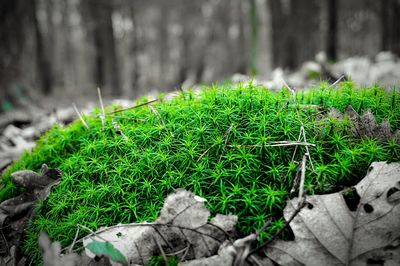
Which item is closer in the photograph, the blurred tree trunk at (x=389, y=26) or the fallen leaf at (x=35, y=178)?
the fallen leaf at (x=35, y=178)

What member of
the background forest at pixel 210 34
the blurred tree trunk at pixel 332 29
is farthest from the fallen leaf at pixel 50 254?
the blurred tree trunk at pixel 332 29

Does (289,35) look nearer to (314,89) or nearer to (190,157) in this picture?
(314,89)

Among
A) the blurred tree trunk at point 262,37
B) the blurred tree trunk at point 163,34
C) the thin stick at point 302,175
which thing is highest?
the blurred tree trunk at point 163,34

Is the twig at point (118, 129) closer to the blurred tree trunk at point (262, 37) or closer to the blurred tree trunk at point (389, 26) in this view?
the blurred tree trunk at point (262, 37)

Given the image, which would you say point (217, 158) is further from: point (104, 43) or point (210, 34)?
point (210, 34)

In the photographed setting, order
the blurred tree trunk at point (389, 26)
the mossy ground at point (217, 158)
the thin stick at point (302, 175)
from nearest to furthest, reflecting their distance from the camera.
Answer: the thin stick at point (302, 175), the mossy ground at point (217, 158), the blurred tree trunk at point (389, 26)

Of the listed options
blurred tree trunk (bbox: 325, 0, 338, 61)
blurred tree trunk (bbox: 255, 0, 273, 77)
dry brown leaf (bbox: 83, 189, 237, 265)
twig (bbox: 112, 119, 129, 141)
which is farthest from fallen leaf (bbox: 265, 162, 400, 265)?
blurred tree trunk (bbox: 325, 0, 338, 61)
